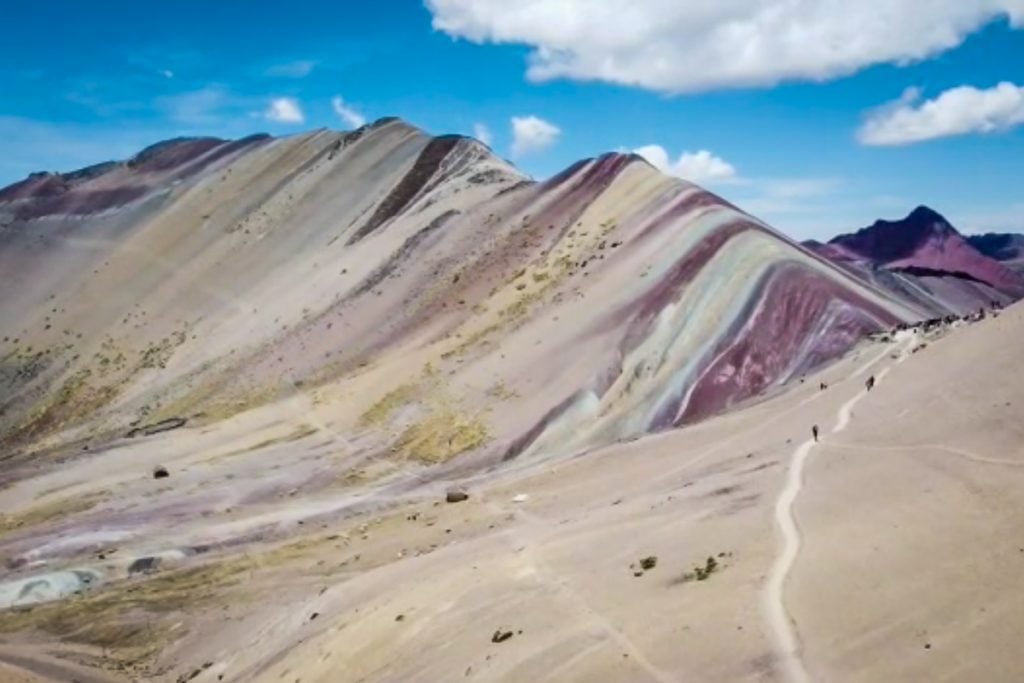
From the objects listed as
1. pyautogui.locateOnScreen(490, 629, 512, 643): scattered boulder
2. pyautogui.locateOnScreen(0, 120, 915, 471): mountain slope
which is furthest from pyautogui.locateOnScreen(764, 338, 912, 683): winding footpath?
pyautogui.locateOnScreen(0, 120, 915, 471): mountain slope

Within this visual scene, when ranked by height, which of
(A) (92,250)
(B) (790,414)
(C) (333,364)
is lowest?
(B) (790,414)

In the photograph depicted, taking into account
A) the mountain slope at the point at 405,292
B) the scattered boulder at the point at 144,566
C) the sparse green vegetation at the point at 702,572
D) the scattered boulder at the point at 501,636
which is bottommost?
the scattered boulder at the point at 144,566

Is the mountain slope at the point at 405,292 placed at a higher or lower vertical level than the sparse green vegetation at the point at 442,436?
higher

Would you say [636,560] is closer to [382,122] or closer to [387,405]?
[387,405]

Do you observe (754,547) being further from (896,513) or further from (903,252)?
(903,252)

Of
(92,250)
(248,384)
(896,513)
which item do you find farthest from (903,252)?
(896,513)

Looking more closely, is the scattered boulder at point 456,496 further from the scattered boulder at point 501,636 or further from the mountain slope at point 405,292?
the scattered boulder at point 501,636

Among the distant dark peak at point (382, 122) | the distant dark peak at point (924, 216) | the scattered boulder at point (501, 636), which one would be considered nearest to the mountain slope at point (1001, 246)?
the distant dark peak at point (924, 216)

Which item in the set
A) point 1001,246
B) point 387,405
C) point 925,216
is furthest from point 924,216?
point 387,405
